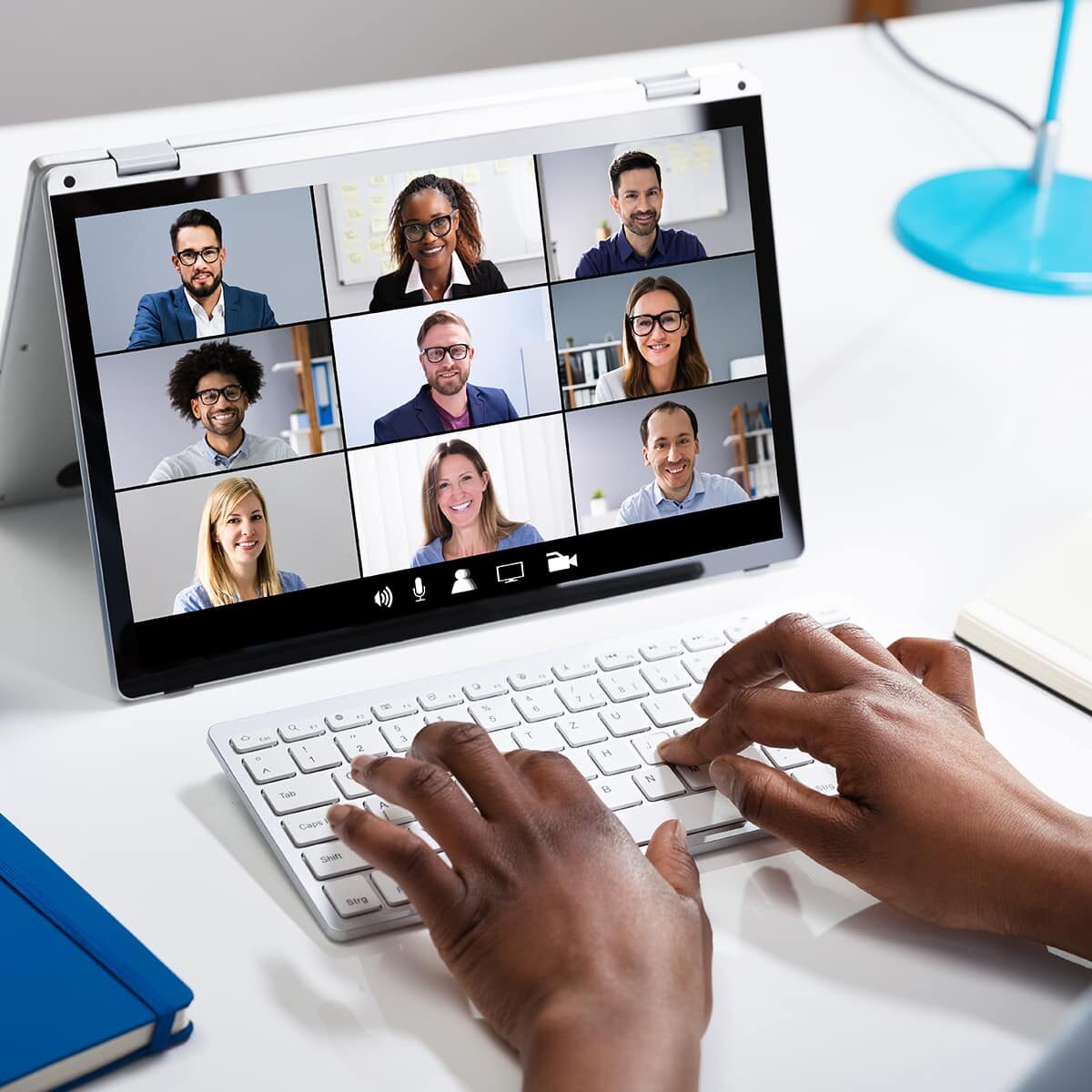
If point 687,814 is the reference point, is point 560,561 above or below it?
above

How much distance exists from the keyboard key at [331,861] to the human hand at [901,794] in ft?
0.55

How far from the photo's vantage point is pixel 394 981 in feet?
1.94

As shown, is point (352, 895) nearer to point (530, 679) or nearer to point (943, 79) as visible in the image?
point (530, 679)

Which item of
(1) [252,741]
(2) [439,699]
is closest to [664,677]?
(2) [439,699]

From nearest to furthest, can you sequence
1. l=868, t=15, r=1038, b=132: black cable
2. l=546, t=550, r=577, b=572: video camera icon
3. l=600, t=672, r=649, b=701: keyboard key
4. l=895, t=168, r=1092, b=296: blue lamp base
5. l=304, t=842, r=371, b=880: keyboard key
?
l=304, t=842, r=371, b=880: keyboard key
l=600, t=672, r=649, b=701: keyboard key
l=546, t=550, r=577, b=572: video camera icon
l=895, t=168, r=1092, b=296: blue lamp base
l=868, t=15, r=1038, b=132: black cable

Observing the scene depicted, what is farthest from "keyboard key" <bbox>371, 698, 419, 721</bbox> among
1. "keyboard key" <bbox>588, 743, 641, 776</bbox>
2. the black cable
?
the black cable

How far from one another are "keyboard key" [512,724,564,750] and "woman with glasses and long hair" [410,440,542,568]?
0.48 feet

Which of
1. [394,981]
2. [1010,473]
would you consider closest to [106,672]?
[394,981]

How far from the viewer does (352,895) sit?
617 millimetres

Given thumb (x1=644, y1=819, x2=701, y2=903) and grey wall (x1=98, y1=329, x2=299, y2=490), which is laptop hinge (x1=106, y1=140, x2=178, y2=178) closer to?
grey wall (x1=98, y1=329, x2=299, y2=490)

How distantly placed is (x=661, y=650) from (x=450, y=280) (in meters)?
0.25

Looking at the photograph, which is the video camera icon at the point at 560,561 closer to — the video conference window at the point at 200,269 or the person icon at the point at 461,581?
the person icon at the point at 461,581

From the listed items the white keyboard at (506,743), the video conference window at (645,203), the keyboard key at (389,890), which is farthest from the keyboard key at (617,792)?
the video conference window at (645,203)

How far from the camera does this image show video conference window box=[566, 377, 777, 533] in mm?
831
